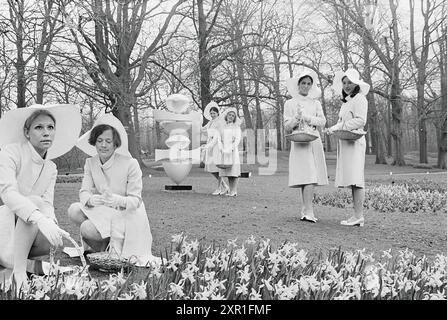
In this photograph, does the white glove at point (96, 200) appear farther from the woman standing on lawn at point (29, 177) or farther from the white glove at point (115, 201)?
the woman standing on lawn at point (29, 177)

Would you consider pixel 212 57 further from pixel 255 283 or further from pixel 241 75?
pixel 255 283

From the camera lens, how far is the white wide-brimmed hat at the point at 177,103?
44.3ft

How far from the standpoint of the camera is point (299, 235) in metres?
6.49

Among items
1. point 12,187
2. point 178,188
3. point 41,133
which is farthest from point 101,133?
point 178,188

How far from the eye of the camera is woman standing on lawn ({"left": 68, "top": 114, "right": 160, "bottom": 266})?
15.1 feet

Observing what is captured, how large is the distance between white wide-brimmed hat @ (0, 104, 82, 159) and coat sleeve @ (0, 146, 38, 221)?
0.12m

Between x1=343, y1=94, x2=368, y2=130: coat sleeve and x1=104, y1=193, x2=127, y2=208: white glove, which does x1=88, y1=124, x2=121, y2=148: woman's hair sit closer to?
x1=104, y1=193, x2=127, y2=208: white glove

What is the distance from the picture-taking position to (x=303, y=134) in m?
7.48

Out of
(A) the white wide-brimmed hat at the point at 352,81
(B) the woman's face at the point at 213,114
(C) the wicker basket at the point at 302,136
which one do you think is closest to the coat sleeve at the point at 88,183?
(C) the wicker basket at the point at 302,136

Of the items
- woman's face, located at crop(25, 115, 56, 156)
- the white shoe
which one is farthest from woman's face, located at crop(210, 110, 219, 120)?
woman's face, located at crop(25, 115, 56, 156)

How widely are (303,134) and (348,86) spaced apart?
0.93 m

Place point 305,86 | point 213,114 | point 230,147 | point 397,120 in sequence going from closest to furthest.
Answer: point 305,86 → point 230,147 → point 213,114 → point 397,120
